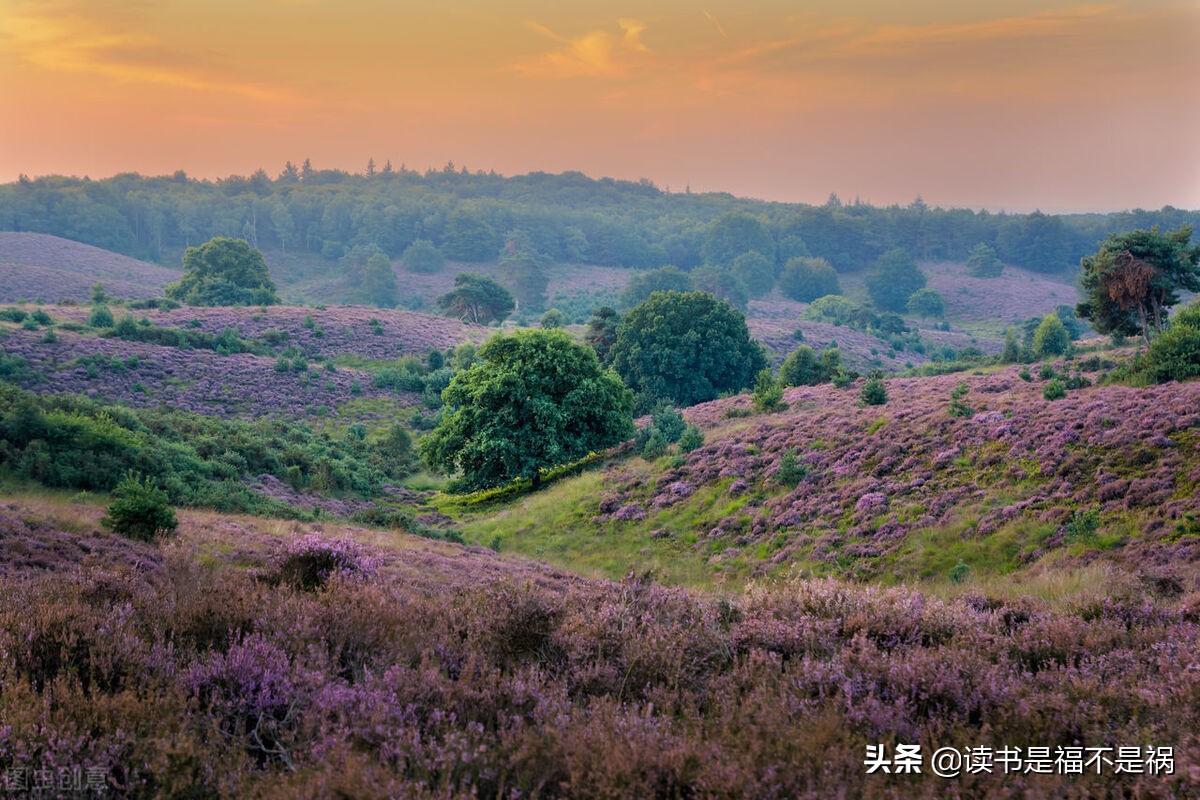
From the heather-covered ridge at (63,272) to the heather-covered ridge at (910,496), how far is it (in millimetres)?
76386

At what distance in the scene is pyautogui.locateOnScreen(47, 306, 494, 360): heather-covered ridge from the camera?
6022cm

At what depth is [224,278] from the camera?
81.2 meters

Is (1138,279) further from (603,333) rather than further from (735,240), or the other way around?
(735,240)

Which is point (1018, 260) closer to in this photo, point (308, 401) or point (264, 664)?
point (308, 401)

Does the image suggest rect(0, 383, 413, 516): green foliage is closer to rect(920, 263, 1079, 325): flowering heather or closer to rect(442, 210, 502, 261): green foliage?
rect(920, 263, 1079, 325): flowering heather

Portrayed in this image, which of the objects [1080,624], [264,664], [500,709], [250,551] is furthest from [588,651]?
[250,551]

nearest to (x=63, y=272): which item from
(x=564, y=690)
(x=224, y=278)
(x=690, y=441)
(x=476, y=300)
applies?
(x=224, y=278)

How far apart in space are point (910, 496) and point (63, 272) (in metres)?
114

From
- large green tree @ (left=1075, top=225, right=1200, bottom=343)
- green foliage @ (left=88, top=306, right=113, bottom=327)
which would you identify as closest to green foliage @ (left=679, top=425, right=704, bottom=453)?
large green tree @ (left=1075, top=225, right=1200, bottom=343)

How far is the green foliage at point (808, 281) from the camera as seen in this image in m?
141

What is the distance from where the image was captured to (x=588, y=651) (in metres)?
5.11

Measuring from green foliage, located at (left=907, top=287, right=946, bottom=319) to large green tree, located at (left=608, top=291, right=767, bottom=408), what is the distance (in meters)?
75.9

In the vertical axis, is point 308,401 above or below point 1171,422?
below

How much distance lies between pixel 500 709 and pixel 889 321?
11067cm
